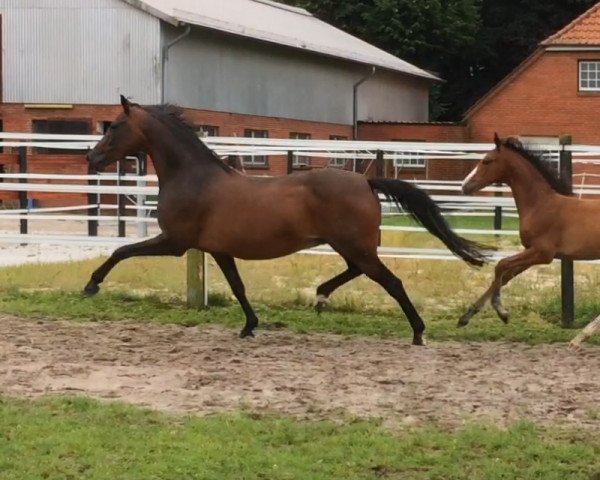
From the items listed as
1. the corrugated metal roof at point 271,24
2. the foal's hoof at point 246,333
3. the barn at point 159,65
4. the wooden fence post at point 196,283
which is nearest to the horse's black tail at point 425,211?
the foal's hoof at point 246,333

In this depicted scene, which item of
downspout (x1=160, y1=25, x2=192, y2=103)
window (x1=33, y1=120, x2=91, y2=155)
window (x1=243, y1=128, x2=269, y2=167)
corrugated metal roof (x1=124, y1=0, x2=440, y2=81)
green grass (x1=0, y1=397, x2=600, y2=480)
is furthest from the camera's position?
window (x1=243, y1=128, x2=269, y2=167)

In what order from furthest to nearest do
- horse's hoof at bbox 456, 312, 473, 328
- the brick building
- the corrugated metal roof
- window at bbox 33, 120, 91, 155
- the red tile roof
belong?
the brick building, the red tile roof, window at bbox 33, 120, 91, 155, the corrugated metal roof, horse's hoof at bbox 456, 312, 473, 328

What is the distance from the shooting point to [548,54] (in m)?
37.2

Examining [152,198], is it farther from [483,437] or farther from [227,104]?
[483,437]

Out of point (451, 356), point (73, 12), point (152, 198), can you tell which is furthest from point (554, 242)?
point (73, 12)

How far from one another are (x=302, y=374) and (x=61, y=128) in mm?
22117

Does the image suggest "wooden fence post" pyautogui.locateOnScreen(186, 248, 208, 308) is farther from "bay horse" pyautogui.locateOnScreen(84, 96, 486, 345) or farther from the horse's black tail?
the horse's black tail

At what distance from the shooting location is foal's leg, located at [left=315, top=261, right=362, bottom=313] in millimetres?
10297

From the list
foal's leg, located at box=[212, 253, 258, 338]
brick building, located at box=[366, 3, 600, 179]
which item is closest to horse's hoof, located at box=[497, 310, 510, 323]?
foal's leg, located at box=[212, 253, 258, 338]

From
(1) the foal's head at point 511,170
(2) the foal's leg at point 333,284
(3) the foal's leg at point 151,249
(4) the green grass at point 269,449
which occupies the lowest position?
(4) the green grass at point 269,449

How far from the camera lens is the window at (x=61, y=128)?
29000 mm

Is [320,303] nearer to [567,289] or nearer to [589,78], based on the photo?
[567,289]

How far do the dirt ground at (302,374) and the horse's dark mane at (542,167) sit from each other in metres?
1.53

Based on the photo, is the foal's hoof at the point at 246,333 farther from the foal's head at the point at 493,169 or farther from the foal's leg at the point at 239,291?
the foal's head at the point at 493,169
